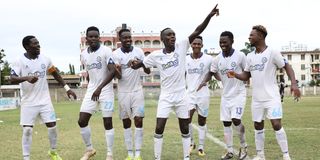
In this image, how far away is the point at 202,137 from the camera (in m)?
9.97

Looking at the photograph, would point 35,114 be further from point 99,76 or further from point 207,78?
point 207,78

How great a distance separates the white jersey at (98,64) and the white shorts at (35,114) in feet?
2.81

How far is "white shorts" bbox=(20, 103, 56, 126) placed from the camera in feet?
28.1

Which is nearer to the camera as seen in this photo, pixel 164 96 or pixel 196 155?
pixel 164 96

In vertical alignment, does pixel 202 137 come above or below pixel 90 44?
below

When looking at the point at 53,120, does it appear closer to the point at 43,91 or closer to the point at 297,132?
the point at 43,91

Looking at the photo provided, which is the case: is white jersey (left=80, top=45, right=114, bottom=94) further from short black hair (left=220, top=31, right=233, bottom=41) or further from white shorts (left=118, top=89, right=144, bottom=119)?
short black hair (left=220, top=31, right=233, bottom=41)

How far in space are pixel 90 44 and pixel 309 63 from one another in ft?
404

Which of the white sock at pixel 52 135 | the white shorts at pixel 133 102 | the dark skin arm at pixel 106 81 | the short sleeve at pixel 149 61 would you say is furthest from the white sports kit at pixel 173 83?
the white sock at pixel 52 135

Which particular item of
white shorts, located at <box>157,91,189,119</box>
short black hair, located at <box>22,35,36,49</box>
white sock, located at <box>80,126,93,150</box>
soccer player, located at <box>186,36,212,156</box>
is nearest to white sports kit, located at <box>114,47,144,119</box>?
white sock, located at <box>80,126,93,150</box>

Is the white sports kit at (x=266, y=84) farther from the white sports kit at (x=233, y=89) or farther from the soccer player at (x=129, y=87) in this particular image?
the soccer player at (x=129, y=87)

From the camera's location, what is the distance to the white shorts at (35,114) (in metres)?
8.56

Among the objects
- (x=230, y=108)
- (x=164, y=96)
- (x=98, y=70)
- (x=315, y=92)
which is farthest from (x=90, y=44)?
(x=315, y=92)

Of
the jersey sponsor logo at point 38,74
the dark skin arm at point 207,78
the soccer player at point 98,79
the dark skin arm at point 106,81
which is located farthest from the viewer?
the dark skin arm at point 207,78
